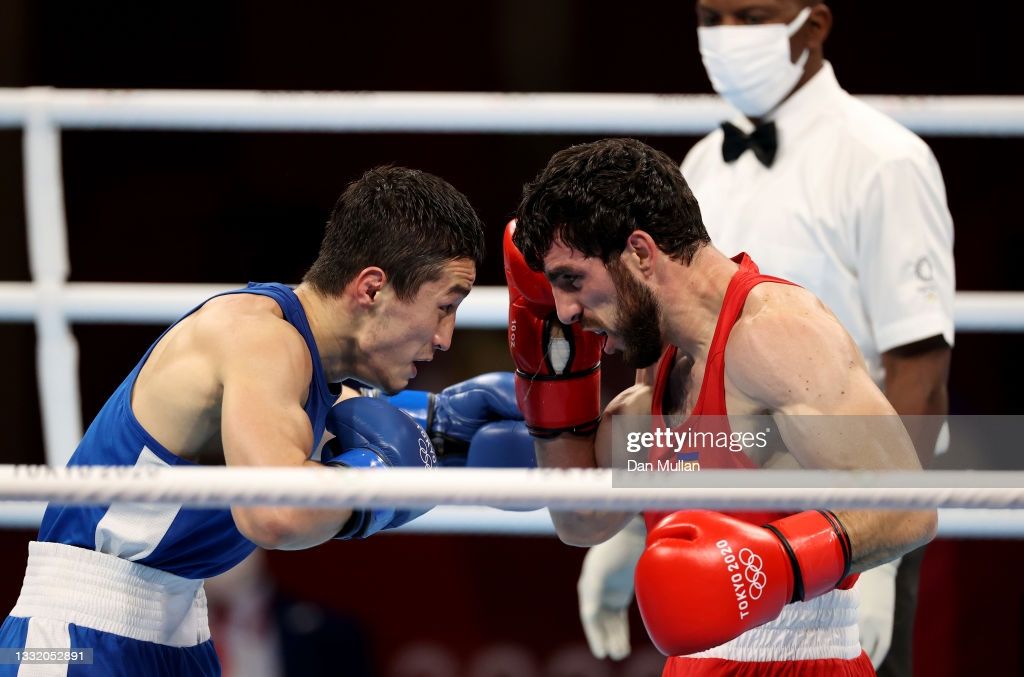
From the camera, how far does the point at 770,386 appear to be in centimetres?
174

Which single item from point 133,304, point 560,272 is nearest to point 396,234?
point 560,272

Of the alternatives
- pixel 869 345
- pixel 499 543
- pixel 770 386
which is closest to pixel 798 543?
pixel 770 386

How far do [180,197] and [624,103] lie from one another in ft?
7.77

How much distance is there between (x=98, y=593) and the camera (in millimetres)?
1816

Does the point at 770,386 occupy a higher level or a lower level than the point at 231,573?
higher

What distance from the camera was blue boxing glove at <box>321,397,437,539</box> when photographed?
178cm

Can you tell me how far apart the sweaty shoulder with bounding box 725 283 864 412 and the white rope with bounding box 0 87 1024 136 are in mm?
1055

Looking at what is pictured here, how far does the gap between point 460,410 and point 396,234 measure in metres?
0.45

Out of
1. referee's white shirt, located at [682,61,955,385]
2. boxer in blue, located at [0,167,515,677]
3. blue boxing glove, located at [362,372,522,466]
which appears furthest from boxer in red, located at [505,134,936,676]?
referee's white shirt, located at [682,61,955,385]

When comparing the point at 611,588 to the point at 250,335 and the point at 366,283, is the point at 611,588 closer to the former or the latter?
the point at 366,283

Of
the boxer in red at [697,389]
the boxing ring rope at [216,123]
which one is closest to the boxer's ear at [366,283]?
the boxer in red at [697,389]

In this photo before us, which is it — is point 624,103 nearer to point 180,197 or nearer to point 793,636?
point 793,636

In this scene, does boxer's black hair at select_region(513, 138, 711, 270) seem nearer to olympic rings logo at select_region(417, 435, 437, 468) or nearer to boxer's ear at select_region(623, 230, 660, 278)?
boxer's ear at select_region(623, 230, 660, 278)

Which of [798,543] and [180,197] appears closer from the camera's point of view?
[798,543]
